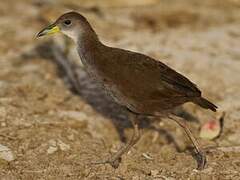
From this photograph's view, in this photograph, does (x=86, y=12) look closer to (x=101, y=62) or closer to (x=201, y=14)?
(x=201, y=14)

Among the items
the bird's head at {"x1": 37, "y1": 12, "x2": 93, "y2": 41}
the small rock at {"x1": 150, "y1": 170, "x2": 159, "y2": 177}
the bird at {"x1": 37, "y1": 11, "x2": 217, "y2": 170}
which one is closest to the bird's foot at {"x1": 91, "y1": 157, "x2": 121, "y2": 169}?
the bird at {"x1": 37, "y1": 11, "x2": 217, "y2": 170}

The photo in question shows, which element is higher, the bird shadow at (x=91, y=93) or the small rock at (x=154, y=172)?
the bird shadow at (x=91, y=93)

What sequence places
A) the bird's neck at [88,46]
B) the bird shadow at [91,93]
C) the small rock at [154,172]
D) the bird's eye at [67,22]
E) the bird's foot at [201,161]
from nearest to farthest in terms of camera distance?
the small rock at [154,172] → the bird's foot at [201,161] → the bird's neck at [88,46] → the bird's eye at [67,22] → the bird shadow at [91,93]

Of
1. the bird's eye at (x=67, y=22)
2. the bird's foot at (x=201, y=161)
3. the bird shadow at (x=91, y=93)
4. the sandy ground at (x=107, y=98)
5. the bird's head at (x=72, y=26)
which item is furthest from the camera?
the bird shadow at (x=91, y=93)

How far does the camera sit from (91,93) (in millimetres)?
7465

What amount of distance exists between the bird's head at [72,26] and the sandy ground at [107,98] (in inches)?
39.4

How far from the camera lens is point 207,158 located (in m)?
5.91

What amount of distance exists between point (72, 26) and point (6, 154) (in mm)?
1450

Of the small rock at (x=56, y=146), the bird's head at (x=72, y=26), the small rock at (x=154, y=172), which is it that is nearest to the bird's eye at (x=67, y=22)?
the bird's head at (x=72, y=26)

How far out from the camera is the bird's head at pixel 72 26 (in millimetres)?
6148

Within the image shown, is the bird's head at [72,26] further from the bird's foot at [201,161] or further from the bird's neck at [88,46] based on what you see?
the bird's foot at [201,161]

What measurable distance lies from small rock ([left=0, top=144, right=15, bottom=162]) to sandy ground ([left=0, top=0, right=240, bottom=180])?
3cm

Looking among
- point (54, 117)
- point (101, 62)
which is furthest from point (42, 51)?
point (101, 62)

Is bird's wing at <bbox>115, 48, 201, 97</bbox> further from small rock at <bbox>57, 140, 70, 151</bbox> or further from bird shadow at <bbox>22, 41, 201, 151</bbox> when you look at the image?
small rock at <bbox>57, 140, 70, 151</bbox>
